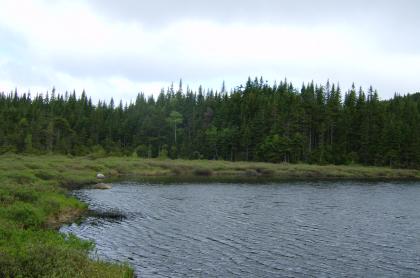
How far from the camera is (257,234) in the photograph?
33938 mm

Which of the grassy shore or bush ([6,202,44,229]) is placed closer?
the grassy shore

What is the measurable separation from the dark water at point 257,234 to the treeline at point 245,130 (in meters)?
63.2

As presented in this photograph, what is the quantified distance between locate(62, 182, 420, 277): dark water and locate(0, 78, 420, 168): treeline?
6324cm

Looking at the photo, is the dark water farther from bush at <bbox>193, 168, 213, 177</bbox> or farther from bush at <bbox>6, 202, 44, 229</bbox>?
bush at <bbox>193, 168, 213, 177</bbox>

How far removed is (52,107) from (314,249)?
151 metres

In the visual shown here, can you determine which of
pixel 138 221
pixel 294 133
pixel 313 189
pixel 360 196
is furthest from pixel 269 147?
pixel 138 221

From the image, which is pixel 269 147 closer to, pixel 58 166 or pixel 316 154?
pixel 316 154

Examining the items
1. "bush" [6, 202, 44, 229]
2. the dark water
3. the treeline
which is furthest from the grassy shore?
the treeline

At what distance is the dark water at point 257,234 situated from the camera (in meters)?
24.9

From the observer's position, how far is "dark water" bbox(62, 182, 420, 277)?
81.7ft

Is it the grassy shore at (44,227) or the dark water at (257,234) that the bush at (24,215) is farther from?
the dark water at (257,234)

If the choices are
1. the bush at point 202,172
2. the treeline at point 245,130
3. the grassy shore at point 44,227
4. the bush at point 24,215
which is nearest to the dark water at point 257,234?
the grassy shore at point 44,227

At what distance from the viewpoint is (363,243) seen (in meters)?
31.2

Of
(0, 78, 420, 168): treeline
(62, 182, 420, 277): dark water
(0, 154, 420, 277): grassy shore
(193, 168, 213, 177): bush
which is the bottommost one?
(62, 182, 420, 277): dark water
